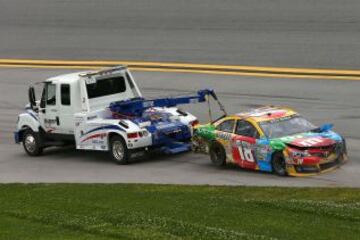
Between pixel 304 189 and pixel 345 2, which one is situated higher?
pixel 345 2

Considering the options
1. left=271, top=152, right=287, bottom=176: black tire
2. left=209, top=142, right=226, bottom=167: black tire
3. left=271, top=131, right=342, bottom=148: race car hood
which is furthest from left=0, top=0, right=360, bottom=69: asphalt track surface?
left=271, top=152, right=287, bottom=176: black tire

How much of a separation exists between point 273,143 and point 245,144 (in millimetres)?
859

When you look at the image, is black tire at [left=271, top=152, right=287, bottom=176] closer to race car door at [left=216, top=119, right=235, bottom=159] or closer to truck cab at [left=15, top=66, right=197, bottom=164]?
race car door at [left=216, top=119, right=235, bottom=159]

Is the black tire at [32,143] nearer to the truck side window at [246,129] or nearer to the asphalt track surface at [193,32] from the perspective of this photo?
the truck side window at [246,129]

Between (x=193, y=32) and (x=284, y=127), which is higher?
(x=193, y=32)

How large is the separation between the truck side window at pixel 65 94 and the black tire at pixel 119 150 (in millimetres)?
1934

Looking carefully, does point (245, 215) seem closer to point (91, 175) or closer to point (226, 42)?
point (91, 175)

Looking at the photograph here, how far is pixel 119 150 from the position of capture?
2130 centimetres

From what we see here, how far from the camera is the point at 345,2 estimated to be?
3381 centimetres

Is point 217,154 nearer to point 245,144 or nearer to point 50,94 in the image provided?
point 245,144

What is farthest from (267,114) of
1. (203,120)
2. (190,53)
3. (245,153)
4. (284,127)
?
(190,53)

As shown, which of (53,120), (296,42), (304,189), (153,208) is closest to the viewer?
(153,208)

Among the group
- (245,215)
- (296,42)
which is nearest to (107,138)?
(245,215)

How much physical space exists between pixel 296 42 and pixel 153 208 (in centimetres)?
1800
